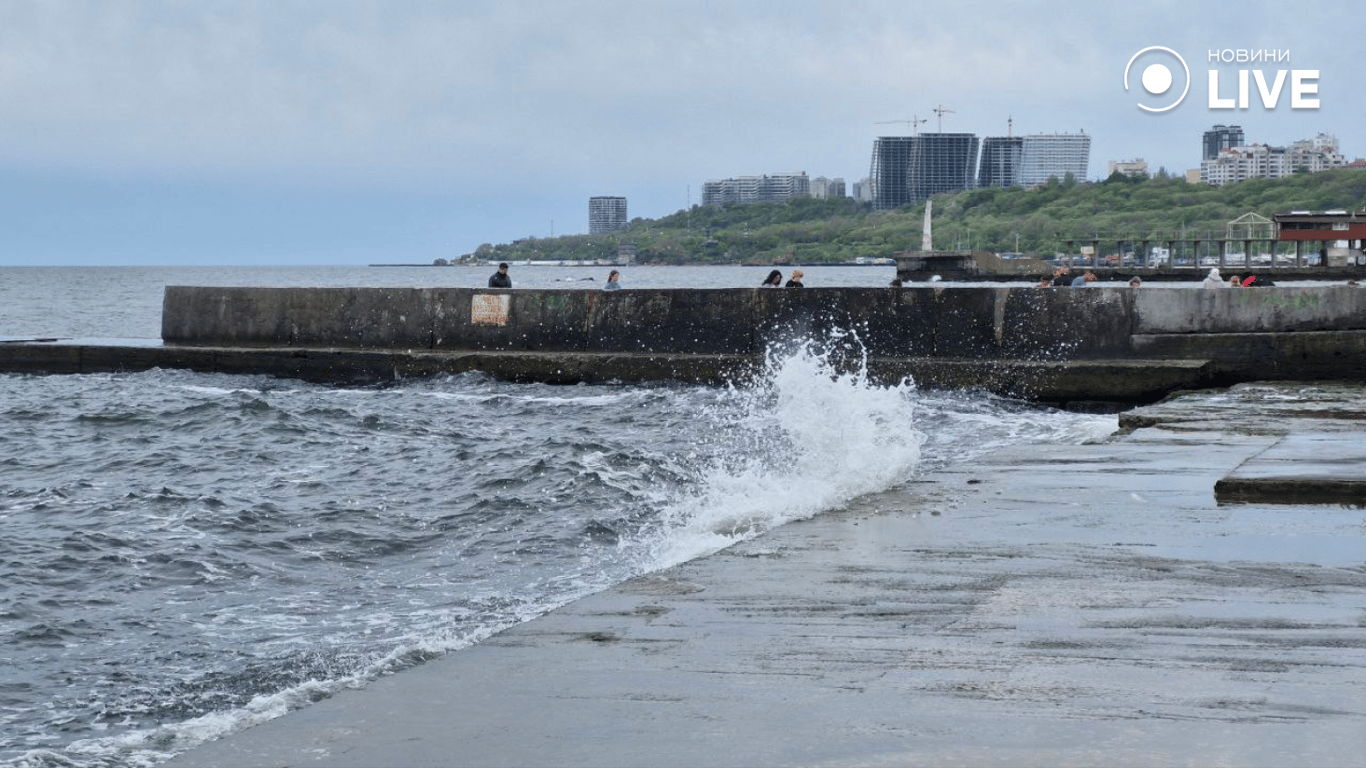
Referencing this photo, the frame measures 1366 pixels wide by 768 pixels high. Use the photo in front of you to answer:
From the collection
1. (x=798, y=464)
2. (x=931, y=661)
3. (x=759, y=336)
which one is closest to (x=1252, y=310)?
(x=759, y=336)

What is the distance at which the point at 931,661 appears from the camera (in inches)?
162

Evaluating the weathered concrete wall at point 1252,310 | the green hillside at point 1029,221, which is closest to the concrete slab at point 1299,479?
the weathered concrete wall at point 1252,310

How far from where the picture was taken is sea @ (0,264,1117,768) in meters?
5.61

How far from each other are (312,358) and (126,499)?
9245 mm

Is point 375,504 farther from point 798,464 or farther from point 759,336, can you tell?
point 759,336

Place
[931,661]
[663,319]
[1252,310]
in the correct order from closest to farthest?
[931,661] → [1252,310] → [663,319]

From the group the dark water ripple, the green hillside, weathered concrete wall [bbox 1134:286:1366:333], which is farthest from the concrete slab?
the green hillside

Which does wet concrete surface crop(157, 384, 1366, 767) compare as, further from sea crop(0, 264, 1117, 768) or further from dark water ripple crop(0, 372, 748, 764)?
dark water ripple crop(0, 372, 748, 764)

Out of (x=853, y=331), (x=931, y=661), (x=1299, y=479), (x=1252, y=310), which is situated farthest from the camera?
(x=853, y=331)

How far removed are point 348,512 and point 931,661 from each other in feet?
21.4

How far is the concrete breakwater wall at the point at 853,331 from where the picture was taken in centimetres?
1577

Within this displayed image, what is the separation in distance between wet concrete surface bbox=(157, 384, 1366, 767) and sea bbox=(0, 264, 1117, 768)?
0.59m

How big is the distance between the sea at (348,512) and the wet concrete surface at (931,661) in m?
0.59

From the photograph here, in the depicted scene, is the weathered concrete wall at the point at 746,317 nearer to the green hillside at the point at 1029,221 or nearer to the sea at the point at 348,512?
the sea at the point at 348,512
